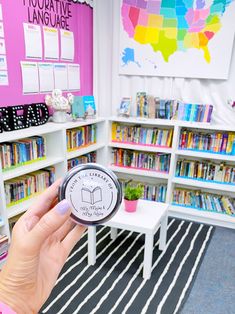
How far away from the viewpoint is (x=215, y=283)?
2.04m

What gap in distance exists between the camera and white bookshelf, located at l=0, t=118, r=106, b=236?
80.0 inches

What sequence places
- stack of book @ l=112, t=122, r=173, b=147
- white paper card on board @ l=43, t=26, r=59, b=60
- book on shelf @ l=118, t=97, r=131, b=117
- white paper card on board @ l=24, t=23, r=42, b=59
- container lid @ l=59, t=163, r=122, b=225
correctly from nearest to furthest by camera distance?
container lid @ l=59, t=163, r=122, b=225
white paper card on board @ l=24, t=23, r=42, b=59
white paper card on board @ l=43, t=26, r=59, b=60
stack of book @ l=112, t=122, r=173, b=147
book on shelf @ l=118, t=97, r=131, b=117

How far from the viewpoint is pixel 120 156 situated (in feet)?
10.8

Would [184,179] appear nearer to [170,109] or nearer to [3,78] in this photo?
[170,109]

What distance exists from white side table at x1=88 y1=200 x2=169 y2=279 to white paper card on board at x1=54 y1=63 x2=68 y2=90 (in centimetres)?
142

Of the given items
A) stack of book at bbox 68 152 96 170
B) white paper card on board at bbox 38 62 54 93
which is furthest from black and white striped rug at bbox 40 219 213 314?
white paper card on board at bbox 38 62 54 93

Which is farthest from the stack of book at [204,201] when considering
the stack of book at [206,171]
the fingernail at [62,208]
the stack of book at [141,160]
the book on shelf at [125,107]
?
the fingernail at [62,208]

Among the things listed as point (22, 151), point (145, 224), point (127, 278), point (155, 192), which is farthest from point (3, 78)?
point (155, 192)

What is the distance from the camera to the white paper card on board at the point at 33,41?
91.9 inches

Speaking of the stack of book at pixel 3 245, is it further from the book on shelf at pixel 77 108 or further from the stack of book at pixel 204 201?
the stack of book at pixel 204 201

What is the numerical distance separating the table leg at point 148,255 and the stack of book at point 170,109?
1416mm

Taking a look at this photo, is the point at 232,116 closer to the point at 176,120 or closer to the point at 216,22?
the point at 176,120

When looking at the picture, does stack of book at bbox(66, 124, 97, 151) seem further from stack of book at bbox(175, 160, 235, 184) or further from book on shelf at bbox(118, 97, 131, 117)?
stack of book at bbox(175, 160, 235, 184)

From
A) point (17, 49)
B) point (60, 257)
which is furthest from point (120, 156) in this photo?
point (60, 257)
